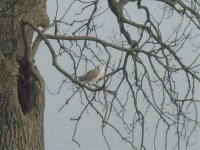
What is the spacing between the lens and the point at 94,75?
725 centimetres

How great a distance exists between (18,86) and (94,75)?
3.51 feet

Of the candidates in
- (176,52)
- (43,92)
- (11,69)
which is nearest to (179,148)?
(176,52)

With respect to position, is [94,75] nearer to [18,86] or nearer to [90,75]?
[90,75]

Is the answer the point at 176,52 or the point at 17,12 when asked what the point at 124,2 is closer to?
the point at 176,52

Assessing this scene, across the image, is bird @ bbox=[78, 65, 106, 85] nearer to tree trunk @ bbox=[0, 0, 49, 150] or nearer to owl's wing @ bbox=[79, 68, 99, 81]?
owl's wing @ bbox=[79, 68, 99, 81]

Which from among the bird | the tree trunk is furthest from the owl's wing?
the tree trunk

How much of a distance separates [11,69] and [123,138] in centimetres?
150

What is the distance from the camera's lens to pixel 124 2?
7664 millimetres

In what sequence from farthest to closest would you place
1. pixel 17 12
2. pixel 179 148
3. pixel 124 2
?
pixel 124 2, pixel 179 148, pixel 17 12

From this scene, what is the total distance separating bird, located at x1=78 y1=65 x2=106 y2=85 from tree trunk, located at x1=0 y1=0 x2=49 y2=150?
68cm

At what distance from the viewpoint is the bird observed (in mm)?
7074

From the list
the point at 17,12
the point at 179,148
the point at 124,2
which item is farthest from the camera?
the point at 124,2

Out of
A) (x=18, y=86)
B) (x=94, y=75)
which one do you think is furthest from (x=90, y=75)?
(x=18, y=86)

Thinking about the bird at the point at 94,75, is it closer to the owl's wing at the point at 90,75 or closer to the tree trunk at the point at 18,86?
the owl's wing at the point at 90,75
